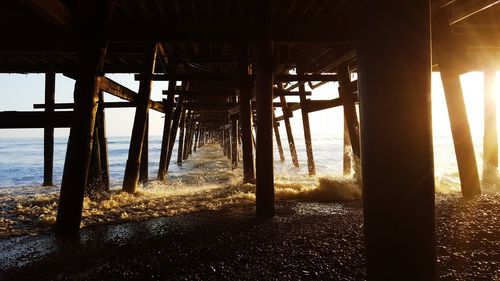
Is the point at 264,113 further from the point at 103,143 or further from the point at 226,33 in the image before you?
the point at 103,143

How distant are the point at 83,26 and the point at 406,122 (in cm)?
364

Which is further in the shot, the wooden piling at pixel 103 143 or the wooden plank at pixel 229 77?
the wooden piling at pixel 103 143

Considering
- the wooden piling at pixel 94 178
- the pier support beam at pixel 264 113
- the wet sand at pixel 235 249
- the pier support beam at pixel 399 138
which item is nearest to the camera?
the pier support beam at pixel 399 138

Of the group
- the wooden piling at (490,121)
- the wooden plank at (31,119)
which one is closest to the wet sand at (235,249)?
the wooden plank at (31,119)

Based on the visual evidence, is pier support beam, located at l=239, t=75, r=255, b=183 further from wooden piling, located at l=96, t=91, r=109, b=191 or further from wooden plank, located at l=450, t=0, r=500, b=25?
wooden plank, located at l=450, t=0, r=500, b=25

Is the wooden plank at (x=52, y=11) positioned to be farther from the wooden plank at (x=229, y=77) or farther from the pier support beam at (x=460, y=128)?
the pier support beam at (x=460, y=128)

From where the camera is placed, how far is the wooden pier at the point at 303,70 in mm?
907

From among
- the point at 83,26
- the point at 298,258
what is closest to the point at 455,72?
the point at 298,258

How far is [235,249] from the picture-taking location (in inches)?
113

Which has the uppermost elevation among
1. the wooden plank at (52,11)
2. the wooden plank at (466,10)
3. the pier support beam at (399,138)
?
the wooden plank at (466,10)

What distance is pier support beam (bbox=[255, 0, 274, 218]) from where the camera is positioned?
4008 millimetres

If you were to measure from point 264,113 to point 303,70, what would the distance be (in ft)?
12.3

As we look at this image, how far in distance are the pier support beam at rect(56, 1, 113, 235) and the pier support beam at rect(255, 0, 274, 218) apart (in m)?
1.86

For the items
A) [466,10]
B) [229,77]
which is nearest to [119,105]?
[229,77]
